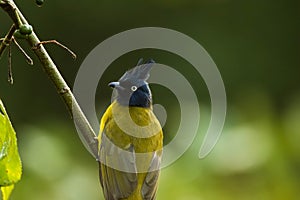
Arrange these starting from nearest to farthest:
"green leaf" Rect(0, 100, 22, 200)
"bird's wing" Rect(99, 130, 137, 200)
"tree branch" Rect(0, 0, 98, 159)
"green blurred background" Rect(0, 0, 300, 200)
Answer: "green leaf" Rect(0, 100, 22, 200) → "tree branch" Rect(0, 0, 98, 159) → "bird's wing" Rect(99, 130, 137, 200) → "green blurred background" Rect(0, 0, 300, 200)

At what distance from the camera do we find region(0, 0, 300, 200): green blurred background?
11.3ft

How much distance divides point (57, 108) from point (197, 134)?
3.05 metres

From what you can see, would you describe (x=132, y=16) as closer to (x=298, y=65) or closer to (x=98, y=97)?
(x=98, y=97)

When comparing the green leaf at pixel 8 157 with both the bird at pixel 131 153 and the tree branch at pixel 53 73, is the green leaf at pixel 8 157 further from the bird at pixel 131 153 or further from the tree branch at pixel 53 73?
the bird at pixel 131 153

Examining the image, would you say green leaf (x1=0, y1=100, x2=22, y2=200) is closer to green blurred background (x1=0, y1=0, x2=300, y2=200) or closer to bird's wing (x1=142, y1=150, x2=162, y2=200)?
bird's wing (x1=142, y1=150, x2=162, y2=200)

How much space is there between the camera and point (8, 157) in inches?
50.7

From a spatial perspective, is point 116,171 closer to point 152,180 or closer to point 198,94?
point 152,180

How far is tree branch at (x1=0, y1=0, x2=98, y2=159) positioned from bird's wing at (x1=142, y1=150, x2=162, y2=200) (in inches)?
28.3

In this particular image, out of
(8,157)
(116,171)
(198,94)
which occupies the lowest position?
(198,94)

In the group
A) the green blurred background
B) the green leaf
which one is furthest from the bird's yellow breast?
the green leaf

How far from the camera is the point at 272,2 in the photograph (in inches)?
267

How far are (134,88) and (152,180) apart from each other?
0.37 metres

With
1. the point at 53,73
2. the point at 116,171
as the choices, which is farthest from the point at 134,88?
the point at 53,73

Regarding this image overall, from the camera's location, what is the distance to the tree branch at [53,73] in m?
1.37
